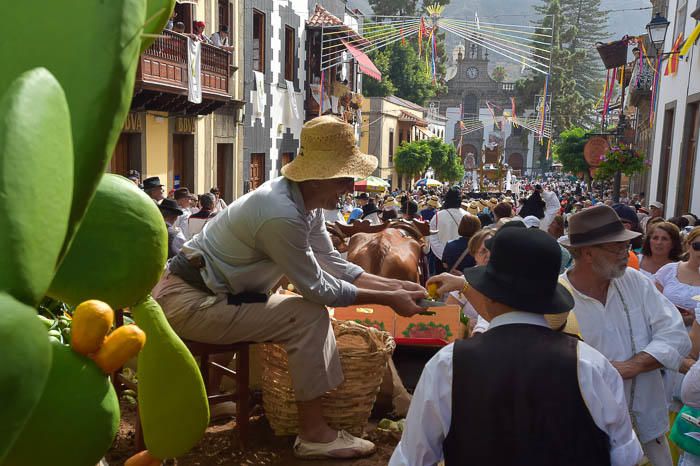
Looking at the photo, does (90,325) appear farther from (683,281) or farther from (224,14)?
(224,14)

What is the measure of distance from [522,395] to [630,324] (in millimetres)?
1289

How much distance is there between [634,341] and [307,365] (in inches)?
55.7

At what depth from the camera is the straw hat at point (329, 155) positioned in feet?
10.8

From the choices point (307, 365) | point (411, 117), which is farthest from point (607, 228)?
point (411, 117)

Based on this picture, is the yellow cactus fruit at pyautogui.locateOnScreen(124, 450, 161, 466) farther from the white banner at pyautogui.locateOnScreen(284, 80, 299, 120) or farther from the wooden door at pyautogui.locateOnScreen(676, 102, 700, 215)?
the white banner at pyautogui.locateOnScreen(284, 80, 299, 120)

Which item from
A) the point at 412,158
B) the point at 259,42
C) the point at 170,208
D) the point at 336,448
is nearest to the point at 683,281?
the point at 336,448

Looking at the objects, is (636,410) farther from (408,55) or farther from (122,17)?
(408,55)

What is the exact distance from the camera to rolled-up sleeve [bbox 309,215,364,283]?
3.96 m

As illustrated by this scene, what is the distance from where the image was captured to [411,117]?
152 feet

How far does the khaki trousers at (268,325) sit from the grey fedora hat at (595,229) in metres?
1.21

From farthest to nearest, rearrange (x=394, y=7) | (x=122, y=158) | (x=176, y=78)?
(x=394, y=7) < (x=122, y=158) < (x=176, y=78)

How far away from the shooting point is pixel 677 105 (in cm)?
1423

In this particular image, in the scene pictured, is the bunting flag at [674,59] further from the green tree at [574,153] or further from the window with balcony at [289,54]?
the green tree at [574,153]

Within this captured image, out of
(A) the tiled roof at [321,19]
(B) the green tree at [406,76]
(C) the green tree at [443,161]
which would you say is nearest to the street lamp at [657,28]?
(A) the tiled roof at [321,19]
